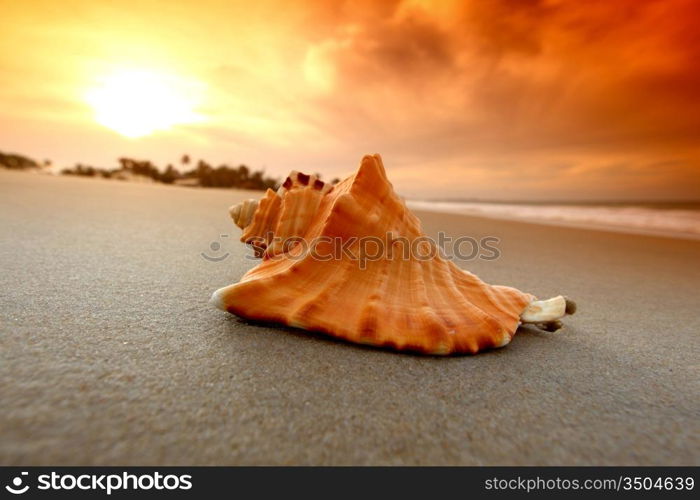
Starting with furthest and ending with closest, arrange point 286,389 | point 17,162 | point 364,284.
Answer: point 17,162, point 364,284, point 286,389

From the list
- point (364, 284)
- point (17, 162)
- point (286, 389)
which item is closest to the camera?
point (286, 389)

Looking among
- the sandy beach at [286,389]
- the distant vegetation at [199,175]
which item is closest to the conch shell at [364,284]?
the sandy beach at [286,389]

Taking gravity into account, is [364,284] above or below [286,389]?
above

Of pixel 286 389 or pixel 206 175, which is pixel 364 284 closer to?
pixel 286 389

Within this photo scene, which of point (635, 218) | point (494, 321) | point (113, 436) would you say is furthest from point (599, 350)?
point (635, 218)

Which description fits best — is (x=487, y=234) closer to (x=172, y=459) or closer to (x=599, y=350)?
(x=599, y=350)

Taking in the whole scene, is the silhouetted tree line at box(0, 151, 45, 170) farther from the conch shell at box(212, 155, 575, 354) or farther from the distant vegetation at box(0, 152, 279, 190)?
the conch shell at box(212, 155, 575, 354)

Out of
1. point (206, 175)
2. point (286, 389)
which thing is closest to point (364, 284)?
point (286, 389)
